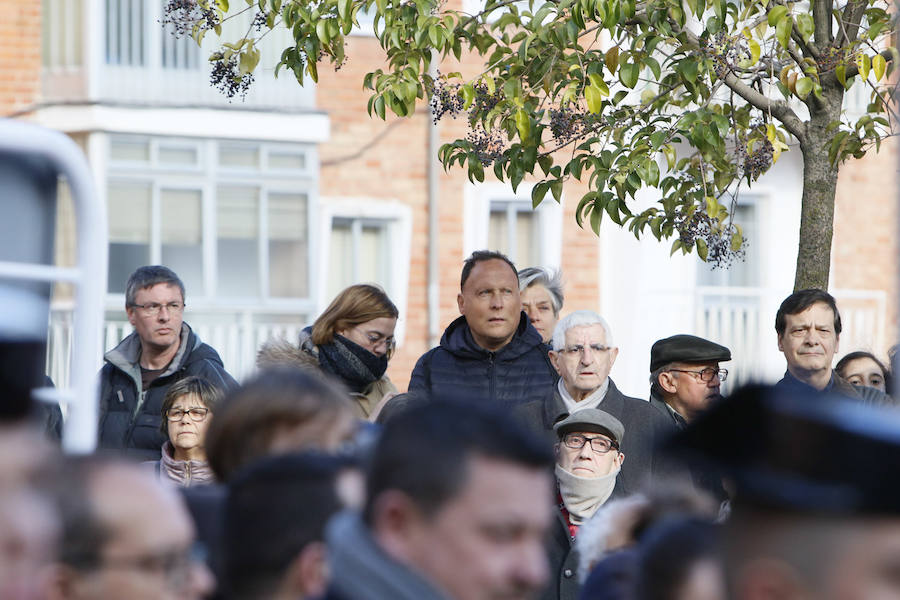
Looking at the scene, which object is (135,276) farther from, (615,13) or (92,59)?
(92,59)

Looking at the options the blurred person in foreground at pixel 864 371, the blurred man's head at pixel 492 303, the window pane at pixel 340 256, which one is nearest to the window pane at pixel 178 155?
the window pane at pixel 340 256

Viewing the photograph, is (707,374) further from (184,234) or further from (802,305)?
(184,234)

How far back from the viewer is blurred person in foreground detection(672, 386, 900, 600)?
1.58 metres

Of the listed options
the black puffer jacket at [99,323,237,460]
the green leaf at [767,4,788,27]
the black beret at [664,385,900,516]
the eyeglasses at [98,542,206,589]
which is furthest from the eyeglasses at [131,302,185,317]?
the black beret at [664,385,900,516]

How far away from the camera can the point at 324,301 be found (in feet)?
55.6

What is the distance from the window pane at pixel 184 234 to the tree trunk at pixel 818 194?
10.3 metres

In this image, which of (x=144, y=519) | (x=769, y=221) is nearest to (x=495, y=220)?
(x=769, y=221)

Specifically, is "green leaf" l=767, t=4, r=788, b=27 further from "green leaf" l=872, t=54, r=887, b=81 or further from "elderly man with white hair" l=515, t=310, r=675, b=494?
"elderly man with white hair" l=515, t=310, r=675, b=494

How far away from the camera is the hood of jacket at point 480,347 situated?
Result: 616 centimetres

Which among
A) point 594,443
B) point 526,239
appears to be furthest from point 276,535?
point 526,239

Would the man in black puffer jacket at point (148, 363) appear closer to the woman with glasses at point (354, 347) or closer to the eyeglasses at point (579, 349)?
the woman with glasses at point (354, 347)

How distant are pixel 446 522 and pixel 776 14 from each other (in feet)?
15.1

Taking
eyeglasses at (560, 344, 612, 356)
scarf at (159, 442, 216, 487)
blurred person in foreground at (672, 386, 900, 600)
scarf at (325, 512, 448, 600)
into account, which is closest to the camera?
blurred person in foreground at (672, 386, 900, 600)

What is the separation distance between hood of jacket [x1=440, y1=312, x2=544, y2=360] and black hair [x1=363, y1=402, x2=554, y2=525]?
13.0 feet
